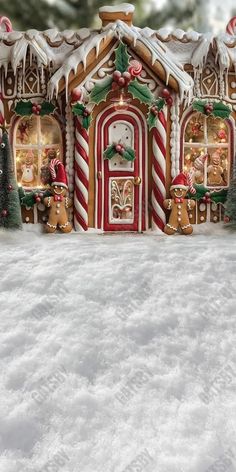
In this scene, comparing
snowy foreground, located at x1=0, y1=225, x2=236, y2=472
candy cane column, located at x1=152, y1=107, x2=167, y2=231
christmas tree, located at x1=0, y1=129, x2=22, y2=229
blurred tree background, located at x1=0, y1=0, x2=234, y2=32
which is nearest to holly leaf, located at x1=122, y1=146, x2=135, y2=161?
candy cane column, located at x1=152, y1=107, x2=167, y2=231

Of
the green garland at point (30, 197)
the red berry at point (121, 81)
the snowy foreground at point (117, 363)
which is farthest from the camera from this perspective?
the green garland at point (30, 197)

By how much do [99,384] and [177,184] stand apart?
14.6 ft

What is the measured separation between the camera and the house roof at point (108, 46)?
744cm

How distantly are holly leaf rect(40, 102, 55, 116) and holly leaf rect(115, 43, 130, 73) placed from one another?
1.14m

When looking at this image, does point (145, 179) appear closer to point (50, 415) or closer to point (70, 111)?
point (70, 111)

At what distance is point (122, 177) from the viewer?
309 inches

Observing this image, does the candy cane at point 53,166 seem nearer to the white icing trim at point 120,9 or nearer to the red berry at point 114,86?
the red berry at point 114,86

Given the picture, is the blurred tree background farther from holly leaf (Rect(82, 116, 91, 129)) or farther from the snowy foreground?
the snowy foreground

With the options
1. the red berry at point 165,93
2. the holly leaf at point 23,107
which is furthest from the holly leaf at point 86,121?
the red berry at point 165,93

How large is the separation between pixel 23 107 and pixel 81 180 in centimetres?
140

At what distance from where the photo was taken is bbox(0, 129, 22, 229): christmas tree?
7418 mm

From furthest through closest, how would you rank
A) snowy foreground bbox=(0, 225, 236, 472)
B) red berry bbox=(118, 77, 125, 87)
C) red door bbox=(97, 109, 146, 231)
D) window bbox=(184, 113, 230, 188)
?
window bbox=(184, 113, 230, 188) < red door bbox=(97, 109, 146, 231) < red berry bbox=(118, 77, 125, 87) < snowy foreground bbox=(0, 225, 236, 472)

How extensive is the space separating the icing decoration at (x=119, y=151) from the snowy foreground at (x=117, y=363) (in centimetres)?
223

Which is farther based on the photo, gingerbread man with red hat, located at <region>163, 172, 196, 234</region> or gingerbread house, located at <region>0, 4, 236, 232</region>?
gingerbread man with red hat, located at <region>163, 172, 196, 234</region>
